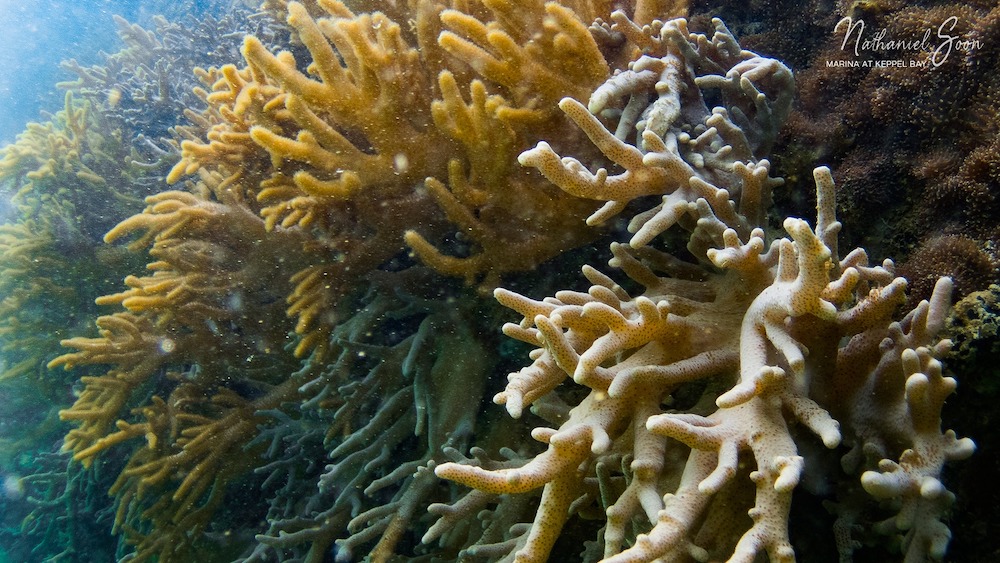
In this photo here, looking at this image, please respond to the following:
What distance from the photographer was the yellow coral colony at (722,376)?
132cm

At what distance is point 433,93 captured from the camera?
2.49m

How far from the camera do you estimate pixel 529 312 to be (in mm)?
1728

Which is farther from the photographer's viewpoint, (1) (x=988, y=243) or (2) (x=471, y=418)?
(2) (x=471, y=418)

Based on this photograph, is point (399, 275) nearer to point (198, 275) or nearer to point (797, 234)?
point (198, 275)

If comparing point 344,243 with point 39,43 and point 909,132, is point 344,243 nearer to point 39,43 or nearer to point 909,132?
point 909,132

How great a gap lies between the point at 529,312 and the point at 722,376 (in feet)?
2.10

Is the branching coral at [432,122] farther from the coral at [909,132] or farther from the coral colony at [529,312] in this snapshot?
the coral at [909,132]

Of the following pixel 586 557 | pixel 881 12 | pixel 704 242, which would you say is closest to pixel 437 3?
pixel 704 242

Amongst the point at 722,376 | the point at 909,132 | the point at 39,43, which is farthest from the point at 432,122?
the point at 39,43

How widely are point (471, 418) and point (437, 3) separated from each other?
6.54ft

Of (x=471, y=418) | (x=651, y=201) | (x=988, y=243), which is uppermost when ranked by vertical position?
(x=651, y=201)

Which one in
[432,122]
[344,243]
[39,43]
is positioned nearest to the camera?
[432,122]

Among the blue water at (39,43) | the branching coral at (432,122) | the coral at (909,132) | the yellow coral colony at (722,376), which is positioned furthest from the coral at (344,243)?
the blue water at (39,43)

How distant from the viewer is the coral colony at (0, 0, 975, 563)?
1.45 m
